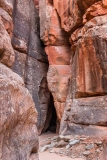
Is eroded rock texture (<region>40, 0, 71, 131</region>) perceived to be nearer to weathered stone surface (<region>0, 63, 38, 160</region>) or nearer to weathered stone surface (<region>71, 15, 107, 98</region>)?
weathered stone surface (<region>71, 15, 107, 98</region>)

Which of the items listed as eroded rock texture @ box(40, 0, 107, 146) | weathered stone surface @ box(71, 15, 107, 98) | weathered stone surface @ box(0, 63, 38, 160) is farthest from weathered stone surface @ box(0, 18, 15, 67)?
weathered stone surface @ box(71, 15, 107, 98)

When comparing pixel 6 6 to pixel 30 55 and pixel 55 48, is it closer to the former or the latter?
pixel 55 48

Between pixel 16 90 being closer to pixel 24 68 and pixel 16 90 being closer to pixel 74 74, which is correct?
pixel 74 74

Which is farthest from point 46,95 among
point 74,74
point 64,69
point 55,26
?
point 55,26

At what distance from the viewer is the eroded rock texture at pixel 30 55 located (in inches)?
434

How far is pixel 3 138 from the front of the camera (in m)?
2.09

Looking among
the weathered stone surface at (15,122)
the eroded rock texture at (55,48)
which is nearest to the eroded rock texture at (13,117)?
the weathered stone surface at (15,122)

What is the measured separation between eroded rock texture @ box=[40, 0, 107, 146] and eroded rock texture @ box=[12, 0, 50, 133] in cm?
129

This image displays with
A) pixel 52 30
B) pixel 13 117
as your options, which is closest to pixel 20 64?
pixel 52 30

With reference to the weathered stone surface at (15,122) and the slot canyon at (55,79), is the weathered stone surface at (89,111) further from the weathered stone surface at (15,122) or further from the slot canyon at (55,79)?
the weathered stone surface at (15,122)

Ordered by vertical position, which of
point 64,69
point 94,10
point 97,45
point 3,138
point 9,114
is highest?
point 94,10

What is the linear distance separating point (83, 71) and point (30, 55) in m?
4.49

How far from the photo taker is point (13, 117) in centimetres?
224

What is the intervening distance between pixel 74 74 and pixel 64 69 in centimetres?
181
